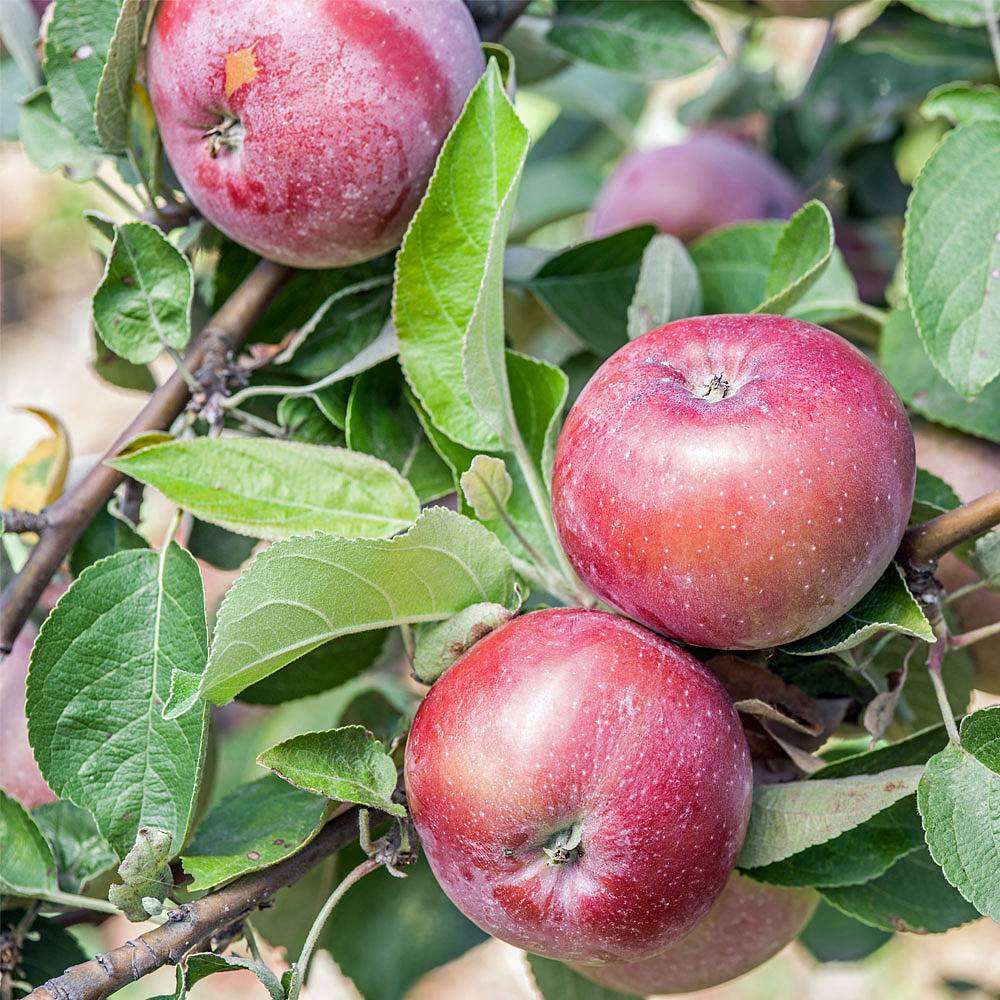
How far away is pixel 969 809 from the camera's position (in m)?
0.58

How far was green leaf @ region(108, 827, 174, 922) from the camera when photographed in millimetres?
588

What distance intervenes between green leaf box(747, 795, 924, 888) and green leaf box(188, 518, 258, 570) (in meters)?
0.44

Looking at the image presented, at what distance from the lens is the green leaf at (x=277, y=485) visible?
2.10 ft

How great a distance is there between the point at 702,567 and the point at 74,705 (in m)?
0.37

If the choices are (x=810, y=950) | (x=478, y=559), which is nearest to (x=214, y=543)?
(x=478, y=559)

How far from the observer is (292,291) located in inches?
31.8

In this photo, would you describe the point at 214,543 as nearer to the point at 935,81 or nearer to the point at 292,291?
the point at 292,291

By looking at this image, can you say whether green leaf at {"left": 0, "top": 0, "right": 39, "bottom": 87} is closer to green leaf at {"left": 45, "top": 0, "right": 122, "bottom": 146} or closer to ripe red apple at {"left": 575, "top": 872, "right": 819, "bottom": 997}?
green leaf at {"left": 45, "top": 0, "right": 122, "bottom": 146}

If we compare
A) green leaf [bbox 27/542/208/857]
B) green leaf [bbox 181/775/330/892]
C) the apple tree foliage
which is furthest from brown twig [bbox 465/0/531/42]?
green leaf [bbox 181/775/330/892]

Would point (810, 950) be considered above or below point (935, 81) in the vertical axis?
below

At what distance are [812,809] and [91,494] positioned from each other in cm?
47

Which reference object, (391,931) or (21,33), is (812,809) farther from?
(21,33)

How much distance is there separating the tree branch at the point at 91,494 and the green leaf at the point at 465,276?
0.13 m

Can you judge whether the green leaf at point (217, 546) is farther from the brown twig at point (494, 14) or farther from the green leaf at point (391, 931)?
the brown twig at point (494, 14)
